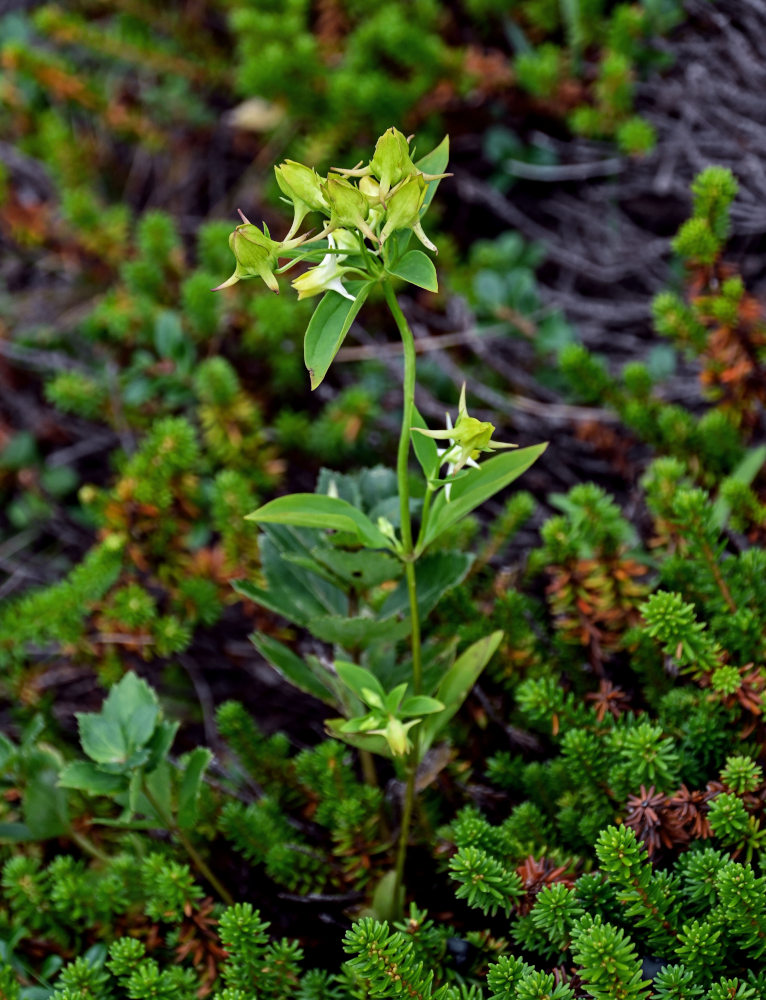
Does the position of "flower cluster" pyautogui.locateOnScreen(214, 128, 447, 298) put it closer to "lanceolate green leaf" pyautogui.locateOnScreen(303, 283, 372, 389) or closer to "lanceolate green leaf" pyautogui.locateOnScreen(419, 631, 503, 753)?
"lanceolate green leaf" pyautogui.locateOnScreen(303, 283, 372, 389)

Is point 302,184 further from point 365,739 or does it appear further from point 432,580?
point 365,739

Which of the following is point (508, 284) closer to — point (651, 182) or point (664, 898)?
point (651, 182)

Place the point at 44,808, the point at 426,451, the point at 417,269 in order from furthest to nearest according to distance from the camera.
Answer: the point at 44,808, the point at 426,451, the point at 417,269

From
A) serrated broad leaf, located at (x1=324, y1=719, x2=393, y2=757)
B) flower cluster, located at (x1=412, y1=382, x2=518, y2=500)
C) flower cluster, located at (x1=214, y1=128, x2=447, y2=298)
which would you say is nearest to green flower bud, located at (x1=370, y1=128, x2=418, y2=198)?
flower cluster, located at (x1=214, y1=128, x2=447, y2=298)

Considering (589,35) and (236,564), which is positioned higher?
(589,35)

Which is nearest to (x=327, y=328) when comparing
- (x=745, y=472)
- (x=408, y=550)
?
(x=408, y=550)

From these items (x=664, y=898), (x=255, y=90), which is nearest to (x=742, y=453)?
(x=664, y=898)

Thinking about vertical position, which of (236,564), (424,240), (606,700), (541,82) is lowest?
(236,564)
